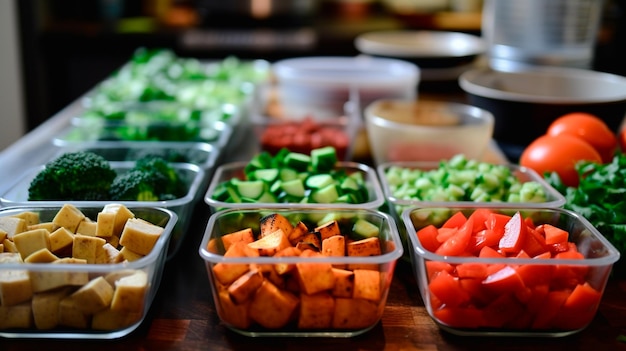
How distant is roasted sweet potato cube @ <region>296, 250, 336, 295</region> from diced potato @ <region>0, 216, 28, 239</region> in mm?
495

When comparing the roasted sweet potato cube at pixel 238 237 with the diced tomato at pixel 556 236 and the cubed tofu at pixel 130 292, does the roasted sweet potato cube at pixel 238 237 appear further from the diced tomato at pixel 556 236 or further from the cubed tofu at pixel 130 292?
the diced tomato at pixel 556 236

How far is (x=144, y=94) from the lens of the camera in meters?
2.26

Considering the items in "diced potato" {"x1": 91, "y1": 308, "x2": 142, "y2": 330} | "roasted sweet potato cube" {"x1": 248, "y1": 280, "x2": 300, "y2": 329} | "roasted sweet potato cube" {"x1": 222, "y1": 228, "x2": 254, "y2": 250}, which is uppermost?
"roasted sweet potato cube" {"x1": 222, "y1": 228, "x2": 254, "y2": 250}

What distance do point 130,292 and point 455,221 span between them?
589 mm

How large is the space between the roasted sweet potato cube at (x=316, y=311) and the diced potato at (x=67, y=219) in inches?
17.2

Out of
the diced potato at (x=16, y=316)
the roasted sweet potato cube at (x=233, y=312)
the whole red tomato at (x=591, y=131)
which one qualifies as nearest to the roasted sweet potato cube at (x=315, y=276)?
the roasted sweet potato cube at (x=233, y=312)

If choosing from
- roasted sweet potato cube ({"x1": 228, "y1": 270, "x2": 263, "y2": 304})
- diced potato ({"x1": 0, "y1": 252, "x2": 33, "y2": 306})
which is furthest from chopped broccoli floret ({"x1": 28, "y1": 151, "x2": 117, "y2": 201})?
roasted sweet potato cube ({"x1": 228, "y1": 270, "x2": 263, "y2": 304})

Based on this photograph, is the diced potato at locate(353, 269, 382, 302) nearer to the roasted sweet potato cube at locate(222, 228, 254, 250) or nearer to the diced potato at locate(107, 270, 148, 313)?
the roasted sweet potato cube at locate(222, 228, 254, 250)

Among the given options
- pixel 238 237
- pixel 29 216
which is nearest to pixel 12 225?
pixel 29 216

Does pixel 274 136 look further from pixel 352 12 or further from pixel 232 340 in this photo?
pixel 352 12

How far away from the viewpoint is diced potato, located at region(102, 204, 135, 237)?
1.16m

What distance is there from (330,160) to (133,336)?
2.06 feet

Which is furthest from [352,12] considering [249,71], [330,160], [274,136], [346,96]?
[330,160]

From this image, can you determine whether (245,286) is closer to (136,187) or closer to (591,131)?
(136,187)
